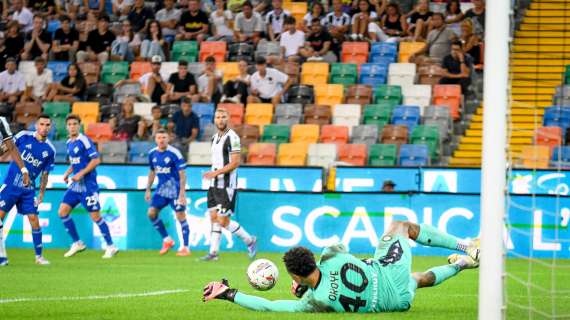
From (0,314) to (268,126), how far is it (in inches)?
526

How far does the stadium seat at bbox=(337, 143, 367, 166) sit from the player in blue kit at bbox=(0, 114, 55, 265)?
694cm

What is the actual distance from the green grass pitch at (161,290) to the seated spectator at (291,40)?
7.75m

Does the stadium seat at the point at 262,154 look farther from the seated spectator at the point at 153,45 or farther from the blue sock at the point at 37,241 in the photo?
the blue sock at the point at 37,241

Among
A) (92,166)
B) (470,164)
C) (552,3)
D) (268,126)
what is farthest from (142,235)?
(552,3)

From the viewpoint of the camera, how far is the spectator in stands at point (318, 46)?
2461cm

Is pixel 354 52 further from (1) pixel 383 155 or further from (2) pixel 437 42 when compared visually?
(1) pixel 383 155

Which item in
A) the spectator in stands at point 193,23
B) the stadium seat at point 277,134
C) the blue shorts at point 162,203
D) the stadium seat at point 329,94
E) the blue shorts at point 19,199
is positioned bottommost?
the blue shorts at point 162,203

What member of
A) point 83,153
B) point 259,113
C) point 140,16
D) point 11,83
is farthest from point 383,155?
point 11,83

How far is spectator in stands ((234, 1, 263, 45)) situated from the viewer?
83.8 feet

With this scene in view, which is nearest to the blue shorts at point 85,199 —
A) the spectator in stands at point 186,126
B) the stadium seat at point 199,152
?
the stadium seat at point 199,152

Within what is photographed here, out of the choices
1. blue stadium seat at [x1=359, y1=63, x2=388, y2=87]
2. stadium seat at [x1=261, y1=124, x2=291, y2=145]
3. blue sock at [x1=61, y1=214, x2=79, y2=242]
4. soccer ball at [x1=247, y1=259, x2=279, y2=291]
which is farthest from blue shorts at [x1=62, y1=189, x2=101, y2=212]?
soccer ball at [x1=247, y1=259, x2=279, y2=291]

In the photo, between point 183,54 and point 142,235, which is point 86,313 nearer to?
point 142,235

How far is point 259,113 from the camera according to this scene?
23656 mm

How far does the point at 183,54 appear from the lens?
25906mm
